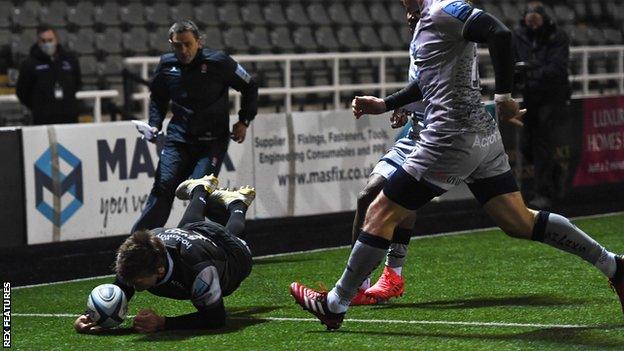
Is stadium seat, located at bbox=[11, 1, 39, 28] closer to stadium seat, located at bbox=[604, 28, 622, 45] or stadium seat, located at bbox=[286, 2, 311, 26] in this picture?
stadium seat, located at bbox=[286, 2, 311, 26]

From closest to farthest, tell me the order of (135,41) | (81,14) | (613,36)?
(81,14)
(135,41)
(613,36)

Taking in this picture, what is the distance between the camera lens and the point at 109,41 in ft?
65.7

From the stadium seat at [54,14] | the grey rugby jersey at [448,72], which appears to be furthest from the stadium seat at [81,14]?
the grey rugby jersey at [448,72]

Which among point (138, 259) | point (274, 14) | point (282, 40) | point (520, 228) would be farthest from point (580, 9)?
point (138, 259)

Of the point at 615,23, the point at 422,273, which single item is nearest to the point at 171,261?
the point at 422,273

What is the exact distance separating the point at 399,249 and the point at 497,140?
5.56 ft

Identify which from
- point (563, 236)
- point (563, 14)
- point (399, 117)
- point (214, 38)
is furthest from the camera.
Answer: point (563, 14)

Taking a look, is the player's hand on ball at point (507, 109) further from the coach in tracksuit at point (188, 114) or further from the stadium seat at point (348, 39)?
the stadium seat at point (348, 39)

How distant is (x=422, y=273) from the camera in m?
10.4

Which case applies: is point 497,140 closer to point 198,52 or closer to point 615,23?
point 198,52

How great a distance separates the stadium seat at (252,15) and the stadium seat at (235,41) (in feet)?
1.31

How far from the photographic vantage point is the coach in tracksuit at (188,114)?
420 inches

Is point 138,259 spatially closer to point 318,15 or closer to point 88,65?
point 88,65

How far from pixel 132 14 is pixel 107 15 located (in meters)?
0.44
